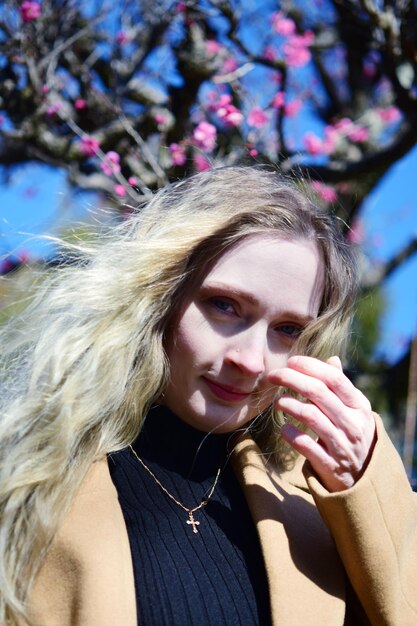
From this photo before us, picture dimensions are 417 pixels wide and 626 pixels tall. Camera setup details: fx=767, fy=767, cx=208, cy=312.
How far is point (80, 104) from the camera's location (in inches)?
157

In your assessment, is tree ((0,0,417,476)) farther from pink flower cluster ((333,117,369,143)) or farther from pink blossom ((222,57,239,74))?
pink flower cluster ((333,117,369,143))

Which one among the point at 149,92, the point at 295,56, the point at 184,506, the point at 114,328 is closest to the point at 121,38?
the point at 149,92

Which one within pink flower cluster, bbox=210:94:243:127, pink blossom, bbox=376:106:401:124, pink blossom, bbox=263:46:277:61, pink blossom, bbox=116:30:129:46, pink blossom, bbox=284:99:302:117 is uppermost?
pink blossom, bbox=116:30:129:46

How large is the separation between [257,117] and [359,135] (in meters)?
2.18

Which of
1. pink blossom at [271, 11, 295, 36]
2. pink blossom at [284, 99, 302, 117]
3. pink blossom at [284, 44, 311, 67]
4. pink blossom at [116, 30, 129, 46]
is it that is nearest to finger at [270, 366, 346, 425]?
pink blossom at [116, 30, 129, 46]

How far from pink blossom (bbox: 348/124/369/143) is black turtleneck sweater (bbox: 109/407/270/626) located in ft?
14.5

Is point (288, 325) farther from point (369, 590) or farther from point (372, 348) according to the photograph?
point (372, 348)

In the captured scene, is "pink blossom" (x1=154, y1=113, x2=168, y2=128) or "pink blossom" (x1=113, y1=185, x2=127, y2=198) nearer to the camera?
"pink blossom" (x1=113, y1=185, x2=127, y2=198)

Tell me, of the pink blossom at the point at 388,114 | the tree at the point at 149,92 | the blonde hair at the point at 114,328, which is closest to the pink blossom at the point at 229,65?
the tree at the point at 149,92

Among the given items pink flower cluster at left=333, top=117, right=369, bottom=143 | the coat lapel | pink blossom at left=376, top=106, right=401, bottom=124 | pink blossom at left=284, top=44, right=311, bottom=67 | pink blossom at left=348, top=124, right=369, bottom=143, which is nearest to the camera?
the coat lapel

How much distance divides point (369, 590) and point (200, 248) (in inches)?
28.6

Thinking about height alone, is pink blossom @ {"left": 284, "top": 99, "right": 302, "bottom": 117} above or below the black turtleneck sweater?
below

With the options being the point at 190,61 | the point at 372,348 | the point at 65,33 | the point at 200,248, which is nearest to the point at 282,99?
the point at 190,61

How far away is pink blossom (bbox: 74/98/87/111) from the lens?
400cm
